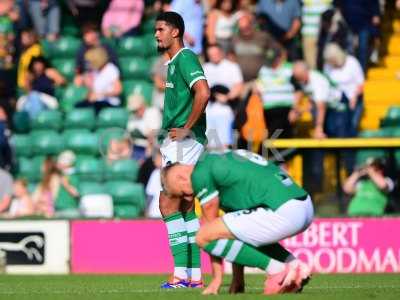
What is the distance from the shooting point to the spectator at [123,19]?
61.6ft

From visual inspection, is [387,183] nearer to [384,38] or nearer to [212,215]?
[384,38]

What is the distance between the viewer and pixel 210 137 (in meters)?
15.5

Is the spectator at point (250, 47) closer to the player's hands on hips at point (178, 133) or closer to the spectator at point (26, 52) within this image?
the spectator at point (26, 52)

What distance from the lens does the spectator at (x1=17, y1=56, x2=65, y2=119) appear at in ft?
60.6

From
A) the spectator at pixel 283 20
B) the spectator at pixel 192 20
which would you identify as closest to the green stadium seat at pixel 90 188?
the spectator at pixel 192 20

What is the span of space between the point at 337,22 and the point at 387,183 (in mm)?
3311

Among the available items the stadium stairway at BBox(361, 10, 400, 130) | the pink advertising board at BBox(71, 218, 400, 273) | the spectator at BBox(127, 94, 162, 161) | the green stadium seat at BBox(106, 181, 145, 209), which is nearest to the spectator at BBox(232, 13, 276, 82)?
the spectator at BBox(127, 94, 162, 161)

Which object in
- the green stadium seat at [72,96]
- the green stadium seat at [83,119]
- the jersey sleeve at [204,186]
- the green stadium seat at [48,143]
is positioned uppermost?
the jersey sleeve at [204,186]

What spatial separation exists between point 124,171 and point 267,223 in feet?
27.4

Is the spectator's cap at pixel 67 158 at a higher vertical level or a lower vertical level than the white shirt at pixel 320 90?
lower

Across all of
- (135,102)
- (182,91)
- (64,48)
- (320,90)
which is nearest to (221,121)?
(320,90)

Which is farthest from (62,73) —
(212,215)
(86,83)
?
(212,215)

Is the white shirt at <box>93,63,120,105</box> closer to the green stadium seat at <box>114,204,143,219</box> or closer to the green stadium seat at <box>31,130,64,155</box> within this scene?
the green stadium seat at <box>31,130,64,155</box>

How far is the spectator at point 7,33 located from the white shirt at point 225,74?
13.0 feet
